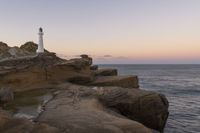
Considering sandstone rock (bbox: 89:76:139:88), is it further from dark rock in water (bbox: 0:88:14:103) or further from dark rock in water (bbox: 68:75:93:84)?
dark rock in water (bbox: 0:88:14:103)

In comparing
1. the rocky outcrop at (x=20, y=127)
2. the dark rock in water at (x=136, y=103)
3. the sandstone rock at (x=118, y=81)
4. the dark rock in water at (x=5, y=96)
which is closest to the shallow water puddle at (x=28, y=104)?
the dark rock in water at (x=5, y=96)

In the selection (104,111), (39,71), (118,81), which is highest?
(39,71)

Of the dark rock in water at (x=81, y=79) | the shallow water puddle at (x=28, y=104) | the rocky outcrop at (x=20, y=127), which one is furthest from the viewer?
the dark rock in water at (x=81, y=79)

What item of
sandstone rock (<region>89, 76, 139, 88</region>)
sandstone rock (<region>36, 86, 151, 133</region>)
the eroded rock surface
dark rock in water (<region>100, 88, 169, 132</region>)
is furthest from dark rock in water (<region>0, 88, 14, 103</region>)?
sandstone rock (<region>89, 76, 139, 88</region>)

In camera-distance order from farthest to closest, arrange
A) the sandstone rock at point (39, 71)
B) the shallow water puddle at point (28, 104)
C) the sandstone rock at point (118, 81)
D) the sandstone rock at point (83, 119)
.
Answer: the sandstone rock at point (118, 81) < the sandstone rock at point (39, 71) < the shallow water puddle at point (28, 104) < the sandstone rock at point (83, 119)

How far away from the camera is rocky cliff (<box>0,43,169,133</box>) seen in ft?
31.5

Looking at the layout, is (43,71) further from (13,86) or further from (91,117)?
(91,117)

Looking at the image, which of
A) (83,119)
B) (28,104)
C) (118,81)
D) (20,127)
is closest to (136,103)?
(118,81)

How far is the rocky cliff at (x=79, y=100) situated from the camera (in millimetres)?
9587

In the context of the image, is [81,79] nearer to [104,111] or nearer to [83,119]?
[104,111]

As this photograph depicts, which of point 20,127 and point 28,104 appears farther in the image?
point 28,104

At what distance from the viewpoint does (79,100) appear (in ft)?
47.1

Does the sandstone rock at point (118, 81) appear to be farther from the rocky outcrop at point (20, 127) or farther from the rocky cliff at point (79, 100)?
the rocky outcrop at point (20, 127)

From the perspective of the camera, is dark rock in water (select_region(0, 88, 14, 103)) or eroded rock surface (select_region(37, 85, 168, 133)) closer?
eroded rock surface (select_region(37, 85, 168, 133))
